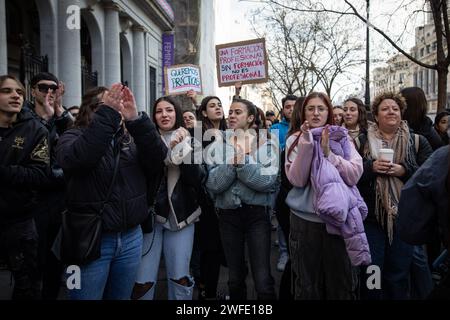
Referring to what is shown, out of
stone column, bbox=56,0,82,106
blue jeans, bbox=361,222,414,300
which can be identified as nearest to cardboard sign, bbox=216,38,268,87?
blue jeans, bbox=361,222,414,300

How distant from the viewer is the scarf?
3.62 meters

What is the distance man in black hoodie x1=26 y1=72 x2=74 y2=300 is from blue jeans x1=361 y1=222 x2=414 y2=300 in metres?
2.82

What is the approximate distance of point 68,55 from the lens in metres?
12.2

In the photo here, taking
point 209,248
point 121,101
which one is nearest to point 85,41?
point 209,248

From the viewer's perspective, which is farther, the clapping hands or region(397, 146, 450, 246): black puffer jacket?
the clapping hands

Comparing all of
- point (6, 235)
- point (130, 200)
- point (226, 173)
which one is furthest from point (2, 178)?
point (226, 173)

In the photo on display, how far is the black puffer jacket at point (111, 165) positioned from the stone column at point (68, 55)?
1013 cm

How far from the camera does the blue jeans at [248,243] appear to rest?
378cm

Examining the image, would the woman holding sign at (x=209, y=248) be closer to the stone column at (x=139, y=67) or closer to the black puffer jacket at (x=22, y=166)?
the black puffer jacket at (x=22, y=166)

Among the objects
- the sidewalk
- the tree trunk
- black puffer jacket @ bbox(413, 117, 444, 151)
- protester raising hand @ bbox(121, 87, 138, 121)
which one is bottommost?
the sidewalk

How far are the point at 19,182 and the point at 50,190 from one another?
0.57 meters

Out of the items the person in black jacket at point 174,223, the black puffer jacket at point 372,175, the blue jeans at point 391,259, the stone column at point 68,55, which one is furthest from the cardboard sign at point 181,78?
the stone column at point 68,55

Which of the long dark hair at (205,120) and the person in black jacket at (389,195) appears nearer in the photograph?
the person in black jacket at (389,195)

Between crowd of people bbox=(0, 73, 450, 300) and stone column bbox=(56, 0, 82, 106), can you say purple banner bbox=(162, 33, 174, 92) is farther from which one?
crowd of people bbox=(0, 73, 450, 300)
